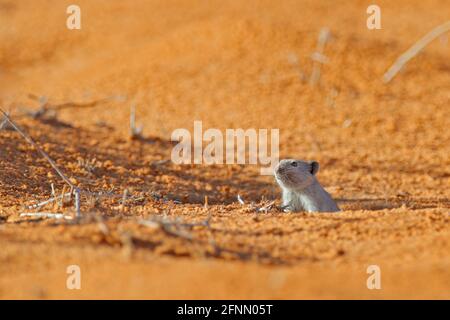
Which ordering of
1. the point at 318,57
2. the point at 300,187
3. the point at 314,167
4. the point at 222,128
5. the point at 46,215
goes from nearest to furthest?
the point at 46,215 → the point at 300,187 → the point at 314,167 → the point at 222,128 → the point at 318,57

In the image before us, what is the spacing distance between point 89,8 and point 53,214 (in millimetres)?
13033

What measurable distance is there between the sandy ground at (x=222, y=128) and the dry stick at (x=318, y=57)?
0.39ft

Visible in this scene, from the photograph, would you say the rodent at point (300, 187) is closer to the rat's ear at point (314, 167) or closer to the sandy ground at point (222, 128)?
the rat's ear at point (314, 167)

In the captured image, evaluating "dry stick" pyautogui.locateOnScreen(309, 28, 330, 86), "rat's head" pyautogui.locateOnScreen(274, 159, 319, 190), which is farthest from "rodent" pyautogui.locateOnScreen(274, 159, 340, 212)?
"dry stick" pyautogui.locateOnScreen(309, 28, 330, 86)

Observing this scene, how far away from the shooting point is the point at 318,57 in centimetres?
1288

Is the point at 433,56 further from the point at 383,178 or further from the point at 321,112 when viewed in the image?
the point at 383,178

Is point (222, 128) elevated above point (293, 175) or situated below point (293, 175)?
above

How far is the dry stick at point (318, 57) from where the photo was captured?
1245 centimetres

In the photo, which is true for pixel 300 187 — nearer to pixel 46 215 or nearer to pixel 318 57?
pixel 46 215

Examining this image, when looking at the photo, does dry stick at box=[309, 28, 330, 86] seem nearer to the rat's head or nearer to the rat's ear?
the rat's ear

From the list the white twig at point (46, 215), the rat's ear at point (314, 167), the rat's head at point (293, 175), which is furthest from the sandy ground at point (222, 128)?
the rat's ear at point (314, 167)

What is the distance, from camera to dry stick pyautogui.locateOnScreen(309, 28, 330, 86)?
1245 cm

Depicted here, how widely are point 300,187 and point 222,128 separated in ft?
10.7

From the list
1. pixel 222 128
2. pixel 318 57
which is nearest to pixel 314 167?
pixel 222 128
